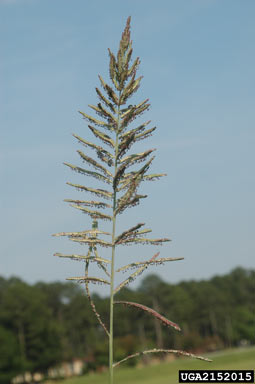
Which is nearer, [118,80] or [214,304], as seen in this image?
[118,80]

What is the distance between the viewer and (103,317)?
14250cm

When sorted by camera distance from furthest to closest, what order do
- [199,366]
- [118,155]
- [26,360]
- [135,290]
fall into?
[135,290] → [26,360] → [199,366] → [118,155]

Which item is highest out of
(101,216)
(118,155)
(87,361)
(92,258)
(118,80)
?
(118,80)

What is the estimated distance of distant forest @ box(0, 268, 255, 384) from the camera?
99.6 meters

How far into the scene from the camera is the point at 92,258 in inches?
266

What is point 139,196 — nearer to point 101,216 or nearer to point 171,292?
point 101,216

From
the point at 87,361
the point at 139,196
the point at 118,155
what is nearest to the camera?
the point at 139,196

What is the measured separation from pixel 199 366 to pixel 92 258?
279ft

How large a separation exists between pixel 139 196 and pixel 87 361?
392 ft

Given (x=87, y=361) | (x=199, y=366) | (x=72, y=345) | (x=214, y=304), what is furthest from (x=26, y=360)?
(x=214, y=304)

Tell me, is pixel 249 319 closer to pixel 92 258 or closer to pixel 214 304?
pixel 214 304

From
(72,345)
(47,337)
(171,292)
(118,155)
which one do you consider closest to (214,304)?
(171,292)

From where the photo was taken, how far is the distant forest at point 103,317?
99.6 m

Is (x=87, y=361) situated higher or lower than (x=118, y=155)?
lower
